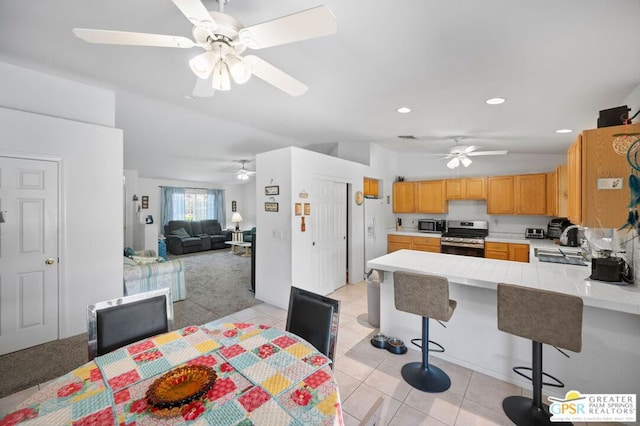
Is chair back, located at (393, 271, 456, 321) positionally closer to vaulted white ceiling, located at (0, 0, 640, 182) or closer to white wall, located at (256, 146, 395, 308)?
vaulted white ceiling, located at (0, 0, 640, 182)

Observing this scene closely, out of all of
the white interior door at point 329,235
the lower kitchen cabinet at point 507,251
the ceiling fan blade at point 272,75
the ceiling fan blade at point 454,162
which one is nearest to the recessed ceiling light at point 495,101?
the ceiling fan blade at point 454,162

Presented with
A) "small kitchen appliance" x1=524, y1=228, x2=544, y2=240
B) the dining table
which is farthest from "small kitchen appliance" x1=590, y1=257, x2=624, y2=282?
"small kitchen appliance" x1=524, y1=228, x2=544, y2=240

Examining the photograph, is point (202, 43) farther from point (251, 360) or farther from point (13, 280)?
point (13, 280)

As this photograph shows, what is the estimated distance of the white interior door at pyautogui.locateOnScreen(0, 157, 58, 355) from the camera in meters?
2.63

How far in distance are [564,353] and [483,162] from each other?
14.0 feet

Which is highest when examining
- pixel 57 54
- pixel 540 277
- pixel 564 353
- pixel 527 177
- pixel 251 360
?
pixel 57 54

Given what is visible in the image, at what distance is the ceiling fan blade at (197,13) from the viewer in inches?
45.6

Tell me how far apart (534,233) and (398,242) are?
7.83 feet

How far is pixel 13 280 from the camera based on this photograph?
2668 millimetres

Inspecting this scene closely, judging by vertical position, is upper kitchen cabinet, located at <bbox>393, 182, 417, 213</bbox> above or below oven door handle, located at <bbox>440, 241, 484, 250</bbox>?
above

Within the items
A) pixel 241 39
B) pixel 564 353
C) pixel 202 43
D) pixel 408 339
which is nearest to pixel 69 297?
pixel 202 43

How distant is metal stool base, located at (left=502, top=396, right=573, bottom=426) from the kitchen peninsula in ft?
0.83

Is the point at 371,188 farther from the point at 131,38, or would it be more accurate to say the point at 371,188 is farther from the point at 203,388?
the point at 203,388

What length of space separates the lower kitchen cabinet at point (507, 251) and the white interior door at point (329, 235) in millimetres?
2583
